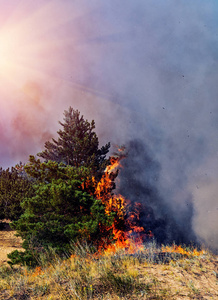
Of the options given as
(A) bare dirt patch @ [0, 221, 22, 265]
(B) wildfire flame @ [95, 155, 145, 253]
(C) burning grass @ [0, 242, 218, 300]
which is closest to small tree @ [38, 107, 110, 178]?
(B) wildfire flame @ [95, 155, 145, 253]

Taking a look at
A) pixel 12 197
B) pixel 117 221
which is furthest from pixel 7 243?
pixel 117 221

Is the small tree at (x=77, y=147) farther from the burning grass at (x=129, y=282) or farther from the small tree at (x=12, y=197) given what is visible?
the burning grass at (x=129, y=282)

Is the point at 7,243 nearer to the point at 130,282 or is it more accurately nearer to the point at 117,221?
the point at 117,221

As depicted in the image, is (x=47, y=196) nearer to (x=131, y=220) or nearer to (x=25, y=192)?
(x=25, y=192)

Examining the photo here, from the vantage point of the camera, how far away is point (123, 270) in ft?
14.6

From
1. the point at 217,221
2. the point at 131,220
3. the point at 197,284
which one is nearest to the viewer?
the point at 197,284

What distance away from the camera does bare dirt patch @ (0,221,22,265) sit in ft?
41.6

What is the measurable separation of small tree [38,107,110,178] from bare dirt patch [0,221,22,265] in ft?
31.9

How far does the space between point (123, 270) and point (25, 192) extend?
789 inches

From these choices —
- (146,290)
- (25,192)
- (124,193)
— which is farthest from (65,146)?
(124,193)

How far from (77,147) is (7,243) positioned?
12.7 meters

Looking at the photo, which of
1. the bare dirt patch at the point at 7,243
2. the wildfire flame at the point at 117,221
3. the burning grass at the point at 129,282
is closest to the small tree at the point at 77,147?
the wildfire flame at the point at 117,221

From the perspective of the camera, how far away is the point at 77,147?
23.2 meters

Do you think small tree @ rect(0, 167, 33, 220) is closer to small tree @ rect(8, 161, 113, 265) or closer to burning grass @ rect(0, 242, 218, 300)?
small tree @ rect(8, 161, 113, 265)
